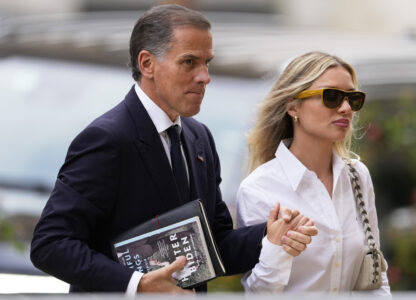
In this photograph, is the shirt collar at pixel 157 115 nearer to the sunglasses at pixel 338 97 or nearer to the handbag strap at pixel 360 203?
the sunglasses at pixel 338 97

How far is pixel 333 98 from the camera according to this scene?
3.34 m

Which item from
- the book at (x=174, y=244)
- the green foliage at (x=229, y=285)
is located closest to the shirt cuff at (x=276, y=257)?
the book at (x=174, y=244)

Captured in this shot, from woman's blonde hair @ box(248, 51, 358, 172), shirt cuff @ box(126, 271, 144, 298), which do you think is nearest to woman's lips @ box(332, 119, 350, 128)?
woman's blonde hair @ box(248, 51, 358, 172)

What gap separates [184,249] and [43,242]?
43 centimetres

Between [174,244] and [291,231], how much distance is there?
39 cm

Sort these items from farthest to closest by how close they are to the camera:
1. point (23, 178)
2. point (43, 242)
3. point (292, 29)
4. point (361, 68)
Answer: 1. point (292, 29)
2. point (361, 68)
3. point (23, 178)
4. point (43, 242)

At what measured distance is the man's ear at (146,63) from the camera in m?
3.08

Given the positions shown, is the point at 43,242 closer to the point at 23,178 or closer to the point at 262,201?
the point at 262,201

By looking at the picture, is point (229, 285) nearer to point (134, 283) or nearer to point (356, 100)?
point (356, 100)

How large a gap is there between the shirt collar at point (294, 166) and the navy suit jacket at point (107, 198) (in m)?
0.26

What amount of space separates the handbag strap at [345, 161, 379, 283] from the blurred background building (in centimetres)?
185

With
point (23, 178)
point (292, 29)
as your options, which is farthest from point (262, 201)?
point (292, 29)

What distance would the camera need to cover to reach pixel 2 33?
8.05 m

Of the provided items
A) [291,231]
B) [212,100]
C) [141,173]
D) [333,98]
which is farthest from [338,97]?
[212,100]
